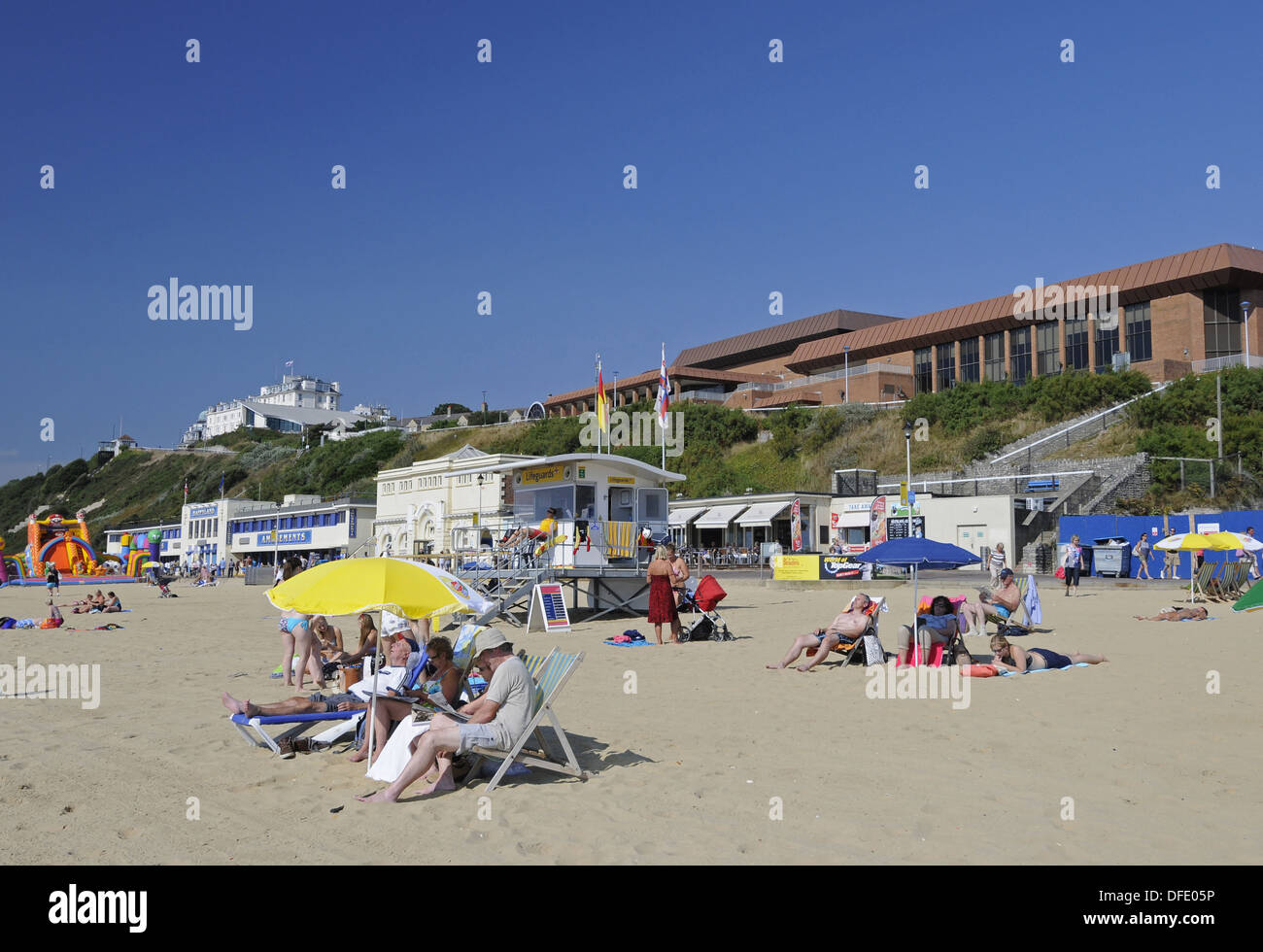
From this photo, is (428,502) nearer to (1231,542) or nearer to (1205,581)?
(1205,581)

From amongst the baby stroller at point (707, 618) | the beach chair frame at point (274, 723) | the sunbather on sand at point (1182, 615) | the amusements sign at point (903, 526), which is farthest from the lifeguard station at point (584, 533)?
the amusements sign at point (903, 526)

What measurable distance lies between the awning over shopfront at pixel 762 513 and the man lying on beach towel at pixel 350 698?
3365 cm

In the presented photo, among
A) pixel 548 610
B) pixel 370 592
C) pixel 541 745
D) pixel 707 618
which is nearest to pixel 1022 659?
pixel 707 618

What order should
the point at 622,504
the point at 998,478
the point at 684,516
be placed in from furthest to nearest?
the point at 684,516 < the point at 998,478 < the point at 622,504

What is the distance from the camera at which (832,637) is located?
10953 mm

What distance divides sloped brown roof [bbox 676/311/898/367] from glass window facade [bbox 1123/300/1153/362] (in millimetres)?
23808

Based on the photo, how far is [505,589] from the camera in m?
19.2

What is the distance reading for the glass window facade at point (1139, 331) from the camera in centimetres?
4719

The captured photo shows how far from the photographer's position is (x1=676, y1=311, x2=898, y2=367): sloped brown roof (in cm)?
7062

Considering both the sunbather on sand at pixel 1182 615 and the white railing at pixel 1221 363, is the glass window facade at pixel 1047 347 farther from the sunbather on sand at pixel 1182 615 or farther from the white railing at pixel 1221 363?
the sunbather on sand at pixel 1182 615

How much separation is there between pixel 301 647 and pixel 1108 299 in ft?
160

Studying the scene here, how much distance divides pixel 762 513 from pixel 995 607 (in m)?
28.1

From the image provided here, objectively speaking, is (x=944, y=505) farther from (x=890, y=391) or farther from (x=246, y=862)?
(x=246, y=862)

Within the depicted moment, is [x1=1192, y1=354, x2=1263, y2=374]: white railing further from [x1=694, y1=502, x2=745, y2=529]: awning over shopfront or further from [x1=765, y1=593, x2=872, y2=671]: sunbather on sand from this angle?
[x1=765, y1=593, x2=872, y2=671]: sunbather on sand
